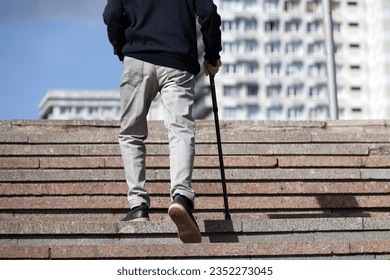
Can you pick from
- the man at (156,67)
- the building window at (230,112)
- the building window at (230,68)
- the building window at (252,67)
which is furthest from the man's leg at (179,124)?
the building window at (252,67)

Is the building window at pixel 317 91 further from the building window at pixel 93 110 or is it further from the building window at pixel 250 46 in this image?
the building window at pixel 93 110

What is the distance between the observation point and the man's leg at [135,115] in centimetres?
727

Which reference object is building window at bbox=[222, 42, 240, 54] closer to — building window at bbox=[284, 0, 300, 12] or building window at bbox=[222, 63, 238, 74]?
building window at bbox=[222, 63, 238, 74]

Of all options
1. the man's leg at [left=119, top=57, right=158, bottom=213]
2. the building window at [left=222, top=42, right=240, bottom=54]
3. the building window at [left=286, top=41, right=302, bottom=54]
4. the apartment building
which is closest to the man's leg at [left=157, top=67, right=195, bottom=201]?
the man's leg at [left=119, top=57, right=158, bottom=213]

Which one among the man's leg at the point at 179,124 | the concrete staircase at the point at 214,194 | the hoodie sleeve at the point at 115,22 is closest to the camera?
the concrete staircase at the point at 214,194

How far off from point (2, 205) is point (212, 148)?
2.44 m

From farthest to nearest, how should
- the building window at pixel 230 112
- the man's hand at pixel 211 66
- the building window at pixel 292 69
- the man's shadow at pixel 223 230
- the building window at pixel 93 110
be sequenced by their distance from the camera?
the building window at pixel 93 110 → the building window at pixel 292 69 → the building window at pixel 230 112 → the man's hand at pixel 211 66 → the man's shadow at pixel 223 230

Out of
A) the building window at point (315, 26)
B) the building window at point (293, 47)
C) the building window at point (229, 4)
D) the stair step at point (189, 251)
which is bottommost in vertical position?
the stair step at point (189, 251)

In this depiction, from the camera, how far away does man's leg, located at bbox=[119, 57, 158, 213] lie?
7.27m

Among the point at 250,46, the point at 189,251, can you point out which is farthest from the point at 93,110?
the point at 189,251

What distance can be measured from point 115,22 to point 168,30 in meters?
0.41

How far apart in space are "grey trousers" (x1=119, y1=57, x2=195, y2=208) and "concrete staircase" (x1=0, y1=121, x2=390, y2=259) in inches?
15.4

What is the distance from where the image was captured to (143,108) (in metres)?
7.28

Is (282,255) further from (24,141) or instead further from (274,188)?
(24,141)
